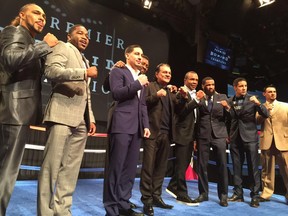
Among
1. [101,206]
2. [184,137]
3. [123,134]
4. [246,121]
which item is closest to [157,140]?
[184,137]

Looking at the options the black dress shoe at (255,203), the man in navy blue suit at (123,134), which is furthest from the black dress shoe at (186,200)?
the man in navy blue suit at (123,134)

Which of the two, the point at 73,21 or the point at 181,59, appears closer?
the point at 73,21

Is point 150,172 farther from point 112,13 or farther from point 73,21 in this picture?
point 112,13

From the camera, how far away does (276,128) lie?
4047 millimetres

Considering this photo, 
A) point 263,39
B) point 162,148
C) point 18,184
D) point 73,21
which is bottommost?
point 18,184

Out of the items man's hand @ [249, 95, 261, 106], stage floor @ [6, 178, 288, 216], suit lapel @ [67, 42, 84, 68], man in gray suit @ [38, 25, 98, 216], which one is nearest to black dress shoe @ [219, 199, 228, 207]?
stage floor @ [6, 178, 288, 216]

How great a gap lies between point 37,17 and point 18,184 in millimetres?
2770

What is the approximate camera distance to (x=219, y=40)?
29.8 ft

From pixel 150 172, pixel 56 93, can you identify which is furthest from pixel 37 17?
pixel 150 172

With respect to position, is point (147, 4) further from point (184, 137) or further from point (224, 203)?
point (224, 203)

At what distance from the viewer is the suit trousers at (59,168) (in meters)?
1.90

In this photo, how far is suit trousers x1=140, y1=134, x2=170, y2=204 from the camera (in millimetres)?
2848

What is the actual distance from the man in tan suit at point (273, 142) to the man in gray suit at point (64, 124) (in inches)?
111

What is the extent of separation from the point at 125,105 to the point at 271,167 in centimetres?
261
